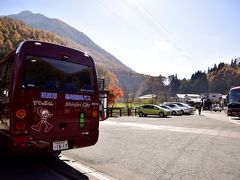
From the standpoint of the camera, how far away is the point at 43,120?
19.1 ft

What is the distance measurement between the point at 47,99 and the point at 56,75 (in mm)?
633

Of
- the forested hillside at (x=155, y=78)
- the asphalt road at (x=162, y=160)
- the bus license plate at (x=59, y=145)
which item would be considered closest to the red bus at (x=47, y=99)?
the bus license plate at (x=59, y=145)

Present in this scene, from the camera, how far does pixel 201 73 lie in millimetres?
152125

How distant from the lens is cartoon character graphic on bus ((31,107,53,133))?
226 inches

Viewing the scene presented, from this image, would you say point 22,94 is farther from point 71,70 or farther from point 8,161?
point 8,161

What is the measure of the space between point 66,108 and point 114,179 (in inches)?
75.1

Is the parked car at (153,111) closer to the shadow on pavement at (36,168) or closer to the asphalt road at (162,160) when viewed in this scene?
the asphalt road at (162,160)

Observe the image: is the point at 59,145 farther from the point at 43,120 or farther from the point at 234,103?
the point at 234,103

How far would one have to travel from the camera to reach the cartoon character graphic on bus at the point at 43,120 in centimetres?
574

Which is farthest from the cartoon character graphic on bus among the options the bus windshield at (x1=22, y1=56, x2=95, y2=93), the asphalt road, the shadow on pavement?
the asphalt road

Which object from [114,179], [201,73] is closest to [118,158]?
[114,179]

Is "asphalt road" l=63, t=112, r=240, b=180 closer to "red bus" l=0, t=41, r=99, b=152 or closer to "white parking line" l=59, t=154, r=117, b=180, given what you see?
"white parking line" l=59, t=154, r=117, b=180

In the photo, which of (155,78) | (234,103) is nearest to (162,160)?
(234,103)

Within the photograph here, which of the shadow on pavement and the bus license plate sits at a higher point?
the bus license plate
